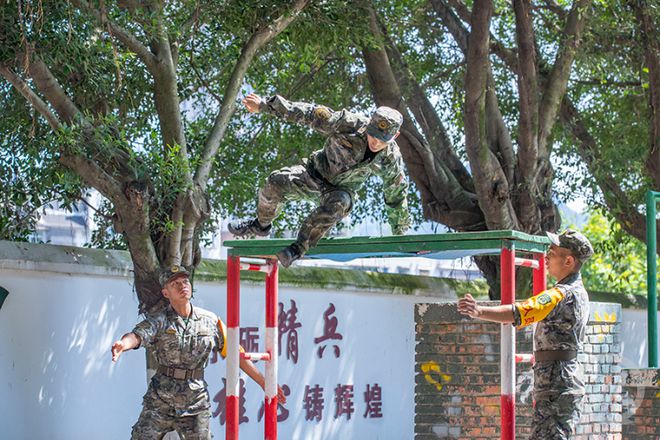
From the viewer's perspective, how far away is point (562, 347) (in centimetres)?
650

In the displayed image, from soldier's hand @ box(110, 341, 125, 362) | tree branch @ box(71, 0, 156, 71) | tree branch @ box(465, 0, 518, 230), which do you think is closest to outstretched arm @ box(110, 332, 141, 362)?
soldier's hand @ box(110, 341, 125, 362)

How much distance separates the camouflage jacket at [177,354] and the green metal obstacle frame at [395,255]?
0.22 meters

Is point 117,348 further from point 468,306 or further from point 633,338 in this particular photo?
point 633,338

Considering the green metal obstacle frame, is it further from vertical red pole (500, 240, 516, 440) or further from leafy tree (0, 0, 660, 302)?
leafy tree (0, 0, 660, 302)

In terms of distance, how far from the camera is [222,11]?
9461 mm

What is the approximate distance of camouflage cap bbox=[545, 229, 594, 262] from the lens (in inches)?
254

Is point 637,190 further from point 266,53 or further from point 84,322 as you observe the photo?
point 84,322

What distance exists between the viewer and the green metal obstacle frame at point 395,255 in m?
6.52

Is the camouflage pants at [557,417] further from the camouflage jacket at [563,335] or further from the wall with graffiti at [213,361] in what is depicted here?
the wall with graffiti at [213,361]

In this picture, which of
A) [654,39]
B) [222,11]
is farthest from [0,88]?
[654,39]

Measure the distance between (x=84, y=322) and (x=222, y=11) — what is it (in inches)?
111

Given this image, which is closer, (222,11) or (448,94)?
(222,11)

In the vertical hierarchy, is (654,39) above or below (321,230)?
above

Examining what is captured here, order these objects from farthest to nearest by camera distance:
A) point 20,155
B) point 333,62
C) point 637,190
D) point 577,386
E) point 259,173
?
point 637,190, point 333,62, point 259,173, point 20,155, point 577,386
